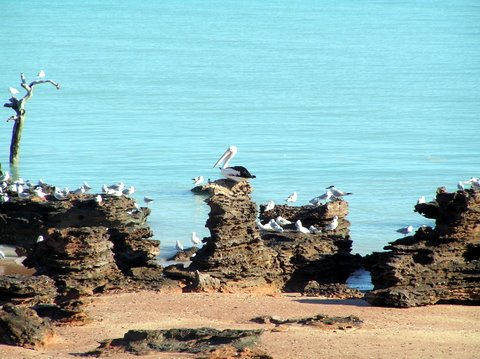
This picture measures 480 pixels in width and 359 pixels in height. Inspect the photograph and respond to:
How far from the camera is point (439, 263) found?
1814 centimetres

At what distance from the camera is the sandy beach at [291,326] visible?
14.8 m

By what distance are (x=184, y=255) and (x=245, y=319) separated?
7653mm

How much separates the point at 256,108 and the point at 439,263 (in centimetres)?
4320

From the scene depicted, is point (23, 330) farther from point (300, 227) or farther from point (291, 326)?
point (300, 227)

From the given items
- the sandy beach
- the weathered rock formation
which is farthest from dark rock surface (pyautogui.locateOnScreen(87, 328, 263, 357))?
the weathered rock formation

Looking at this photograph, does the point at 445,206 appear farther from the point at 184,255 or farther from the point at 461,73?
the point at 461,73

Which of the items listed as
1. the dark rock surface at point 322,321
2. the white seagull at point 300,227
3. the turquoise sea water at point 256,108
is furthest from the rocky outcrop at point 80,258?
the turquoise sea water at point 256,108

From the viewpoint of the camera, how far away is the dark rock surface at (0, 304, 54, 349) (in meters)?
15.0

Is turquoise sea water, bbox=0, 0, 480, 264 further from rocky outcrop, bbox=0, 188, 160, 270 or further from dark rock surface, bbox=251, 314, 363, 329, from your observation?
dark rock surface, bbox=251, 314, 363, 329

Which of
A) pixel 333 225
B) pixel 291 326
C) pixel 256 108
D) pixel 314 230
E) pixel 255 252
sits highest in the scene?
pixel 256 108

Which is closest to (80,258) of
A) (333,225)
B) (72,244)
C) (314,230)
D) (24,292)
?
(72,244)

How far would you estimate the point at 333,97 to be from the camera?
65875 millimetres

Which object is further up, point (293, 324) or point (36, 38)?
point (36, 38)

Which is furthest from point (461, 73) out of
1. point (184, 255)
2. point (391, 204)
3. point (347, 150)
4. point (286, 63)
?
point (184, 255)
